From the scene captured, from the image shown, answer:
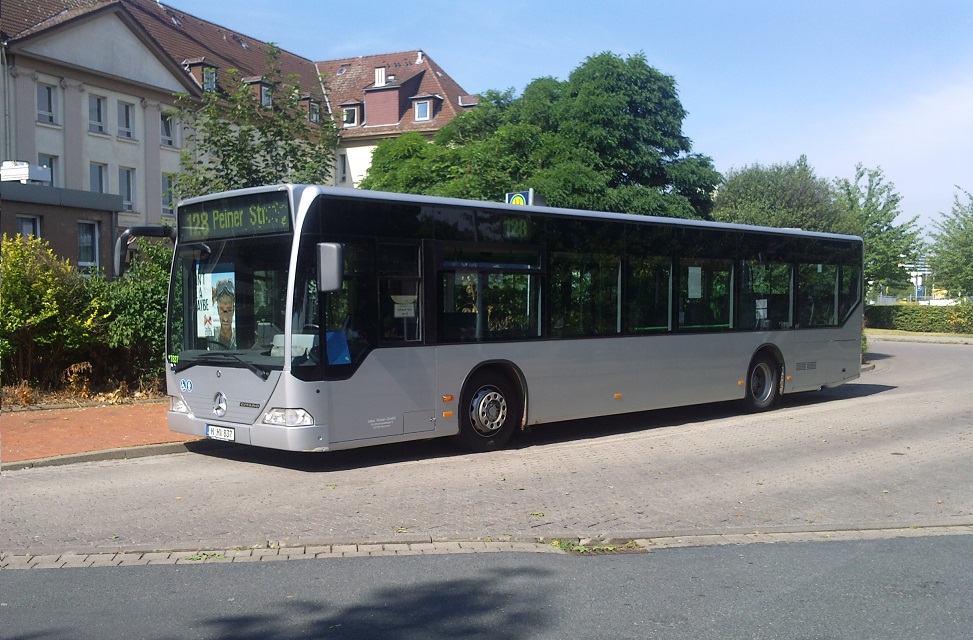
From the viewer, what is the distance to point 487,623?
527cm

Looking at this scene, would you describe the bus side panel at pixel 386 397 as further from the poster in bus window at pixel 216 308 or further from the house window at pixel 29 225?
the house window at pixel 29 225

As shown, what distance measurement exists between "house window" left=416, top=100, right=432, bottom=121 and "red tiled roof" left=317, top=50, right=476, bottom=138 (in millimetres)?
382

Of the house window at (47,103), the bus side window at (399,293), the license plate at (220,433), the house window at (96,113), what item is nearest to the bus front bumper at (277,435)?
the license plate at (220,433)

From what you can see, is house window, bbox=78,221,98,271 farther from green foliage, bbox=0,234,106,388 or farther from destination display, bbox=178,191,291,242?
destination display, bbox=178,191,291,242

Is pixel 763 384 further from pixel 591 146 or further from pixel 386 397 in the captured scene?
pixel 591 146

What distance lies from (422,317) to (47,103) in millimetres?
34010

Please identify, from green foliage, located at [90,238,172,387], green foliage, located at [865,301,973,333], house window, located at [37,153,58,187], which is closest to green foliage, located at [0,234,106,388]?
green foliage, located at [90,238,172,387]

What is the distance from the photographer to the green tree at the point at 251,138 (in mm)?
17375

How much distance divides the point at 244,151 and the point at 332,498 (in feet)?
33.8

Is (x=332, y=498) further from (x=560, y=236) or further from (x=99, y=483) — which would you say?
(x=560, y=236)

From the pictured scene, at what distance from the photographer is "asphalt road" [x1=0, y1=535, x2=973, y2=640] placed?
5.17 m

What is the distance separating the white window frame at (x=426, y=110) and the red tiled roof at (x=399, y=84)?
1.00ft

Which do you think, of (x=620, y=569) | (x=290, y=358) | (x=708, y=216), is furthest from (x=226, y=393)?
(x=708, y=216)

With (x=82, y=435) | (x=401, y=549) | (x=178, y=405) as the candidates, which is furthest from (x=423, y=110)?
(x=401, y=549)
